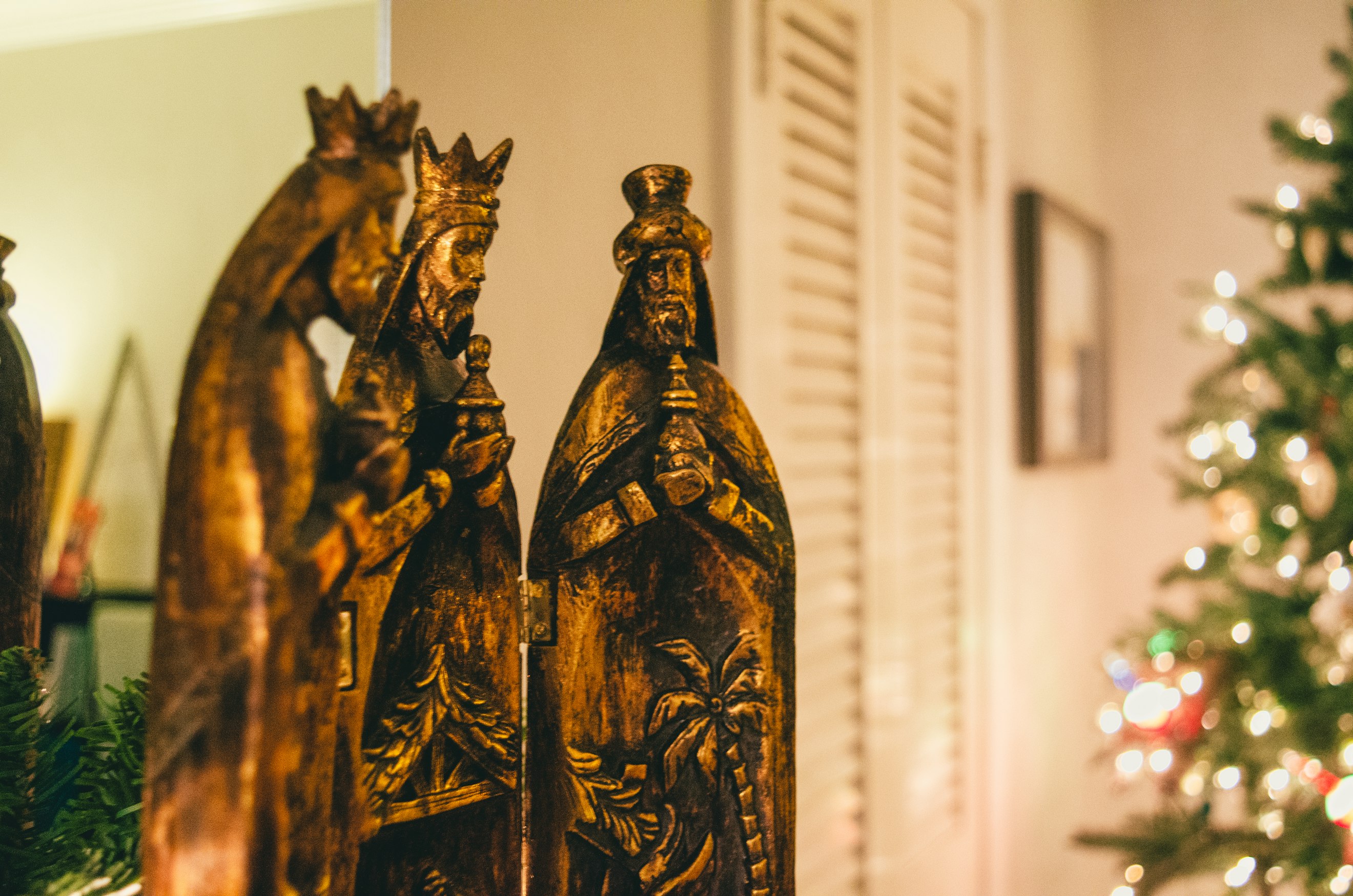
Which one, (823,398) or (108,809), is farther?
(823,398)

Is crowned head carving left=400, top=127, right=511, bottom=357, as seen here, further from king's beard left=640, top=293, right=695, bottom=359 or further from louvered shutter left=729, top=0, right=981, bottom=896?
louvered shutter left=729, top=0, right=981, bottom=896

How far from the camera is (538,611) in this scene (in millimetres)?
553

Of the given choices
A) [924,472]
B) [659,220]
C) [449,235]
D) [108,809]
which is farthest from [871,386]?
[108,809]

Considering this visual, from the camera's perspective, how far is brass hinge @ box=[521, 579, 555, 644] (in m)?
0.55

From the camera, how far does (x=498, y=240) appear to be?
0.91 metres

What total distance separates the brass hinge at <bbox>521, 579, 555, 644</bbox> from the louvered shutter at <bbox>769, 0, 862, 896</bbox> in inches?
30.9

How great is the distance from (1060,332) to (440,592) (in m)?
2.28

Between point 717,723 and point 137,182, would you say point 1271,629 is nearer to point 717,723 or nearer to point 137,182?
point 717,723

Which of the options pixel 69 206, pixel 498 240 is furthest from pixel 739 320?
pixel 69 206

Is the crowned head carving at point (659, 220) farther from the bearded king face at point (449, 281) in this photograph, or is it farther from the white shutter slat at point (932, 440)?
the white shutter slat at point (932, 440)

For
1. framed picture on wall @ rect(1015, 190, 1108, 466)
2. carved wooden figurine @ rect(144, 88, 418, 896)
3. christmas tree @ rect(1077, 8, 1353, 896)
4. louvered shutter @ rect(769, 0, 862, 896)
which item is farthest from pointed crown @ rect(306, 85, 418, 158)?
framed picture on wall @ rect(1015, 190, 1108, 466)

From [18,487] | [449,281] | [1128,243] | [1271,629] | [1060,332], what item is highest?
[1128,243]

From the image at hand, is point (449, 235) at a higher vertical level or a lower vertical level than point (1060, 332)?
lower

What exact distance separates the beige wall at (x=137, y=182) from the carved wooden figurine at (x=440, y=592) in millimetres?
168
